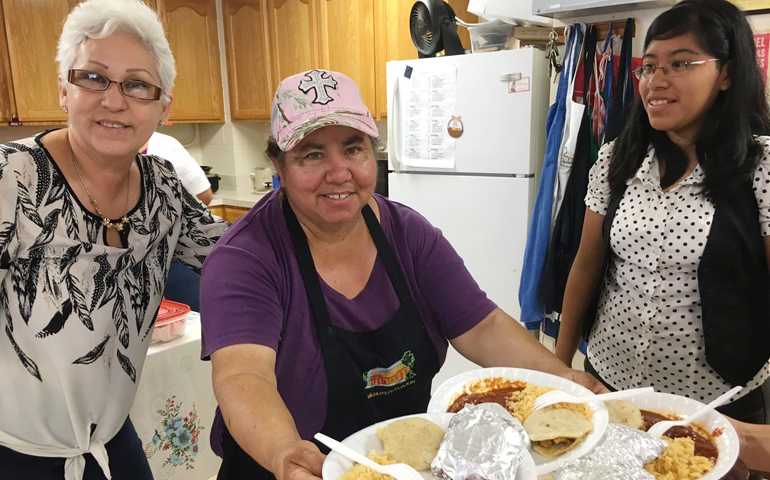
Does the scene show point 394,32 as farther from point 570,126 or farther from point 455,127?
point 570,126

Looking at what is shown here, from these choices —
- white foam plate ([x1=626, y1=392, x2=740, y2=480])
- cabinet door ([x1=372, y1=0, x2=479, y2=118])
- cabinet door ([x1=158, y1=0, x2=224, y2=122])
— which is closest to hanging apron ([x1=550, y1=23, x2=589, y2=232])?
cabinet door ([x1=372, y1=0, x2=479, y2=118])

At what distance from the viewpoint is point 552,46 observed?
8.15 ft

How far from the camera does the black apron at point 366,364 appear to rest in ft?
3.40

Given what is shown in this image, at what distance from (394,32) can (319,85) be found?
8.31 ft

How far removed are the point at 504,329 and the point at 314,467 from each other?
0.58 m

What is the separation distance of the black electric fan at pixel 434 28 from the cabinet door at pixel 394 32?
42cm

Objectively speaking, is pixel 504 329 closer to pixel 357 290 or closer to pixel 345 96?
pixel 357 290

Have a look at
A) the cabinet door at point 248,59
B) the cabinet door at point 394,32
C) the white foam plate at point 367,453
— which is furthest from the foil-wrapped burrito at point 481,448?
the cabinet door at point 248,59

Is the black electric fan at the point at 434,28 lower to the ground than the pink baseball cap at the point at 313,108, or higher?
higher

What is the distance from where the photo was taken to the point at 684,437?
2.66ft

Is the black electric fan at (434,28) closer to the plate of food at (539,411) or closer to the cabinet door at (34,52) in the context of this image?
the plate of food at (539,411)

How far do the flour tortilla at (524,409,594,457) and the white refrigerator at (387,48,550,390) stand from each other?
181 cm


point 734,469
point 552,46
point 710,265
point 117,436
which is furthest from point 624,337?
point 552,46

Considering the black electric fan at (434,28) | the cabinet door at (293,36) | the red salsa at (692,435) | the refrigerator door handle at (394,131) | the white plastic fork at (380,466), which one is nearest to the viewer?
the white plastic fork at (380,466)
